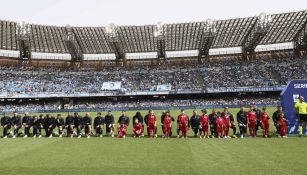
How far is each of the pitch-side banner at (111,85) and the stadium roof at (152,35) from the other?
6.77 meters

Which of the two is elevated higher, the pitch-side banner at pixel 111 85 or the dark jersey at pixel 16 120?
the pitch-side banner at pixel 111 85

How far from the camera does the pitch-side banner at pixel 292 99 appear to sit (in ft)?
61.1

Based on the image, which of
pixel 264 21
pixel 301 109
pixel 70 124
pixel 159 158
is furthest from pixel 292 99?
pixel 264 21

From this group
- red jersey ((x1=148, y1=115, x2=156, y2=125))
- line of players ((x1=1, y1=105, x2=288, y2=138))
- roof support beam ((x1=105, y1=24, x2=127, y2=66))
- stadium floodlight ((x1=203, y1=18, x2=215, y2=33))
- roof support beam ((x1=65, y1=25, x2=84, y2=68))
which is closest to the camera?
line of players ((x1=1, y1=105, x2=288, y2=138))

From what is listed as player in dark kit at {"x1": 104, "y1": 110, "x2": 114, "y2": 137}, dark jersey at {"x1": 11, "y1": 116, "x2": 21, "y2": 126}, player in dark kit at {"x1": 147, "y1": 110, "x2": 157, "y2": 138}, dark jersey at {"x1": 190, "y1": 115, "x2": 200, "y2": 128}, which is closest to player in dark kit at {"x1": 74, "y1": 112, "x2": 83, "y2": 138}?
player in dark kit at {"x1": 104, "y1": 110, "x2": 114, "y2": 137}

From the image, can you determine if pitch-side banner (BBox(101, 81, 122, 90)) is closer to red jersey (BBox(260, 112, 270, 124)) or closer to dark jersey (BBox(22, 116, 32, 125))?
dark jersey (BBox(22, 116, 32, 125))

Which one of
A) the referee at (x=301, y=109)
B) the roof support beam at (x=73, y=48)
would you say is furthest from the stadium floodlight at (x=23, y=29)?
the referee at (x=301, y=109)

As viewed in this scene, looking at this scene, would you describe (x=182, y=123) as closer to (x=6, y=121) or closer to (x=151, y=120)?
(x=151, y=120)

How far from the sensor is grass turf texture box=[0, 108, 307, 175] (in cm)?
970

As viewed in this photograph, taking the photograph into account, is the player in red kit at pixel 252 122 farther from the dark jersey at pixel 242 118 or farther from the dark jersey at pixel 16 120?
the dark jersey at pixel 16 120

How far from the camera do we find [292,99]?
738 inches

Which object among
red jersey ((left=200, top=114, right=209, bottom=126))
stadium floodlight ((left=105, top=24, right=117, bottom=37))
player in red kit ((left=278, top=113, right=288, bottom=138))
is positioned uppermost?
stadium floodlight ((left=105, top=24, right=117, bottom=37))

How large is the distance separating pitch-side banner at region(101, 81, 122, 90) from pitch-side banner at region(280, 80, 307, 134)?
4764 centimetres

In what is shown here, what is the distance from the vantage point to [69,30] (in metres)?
59.5
